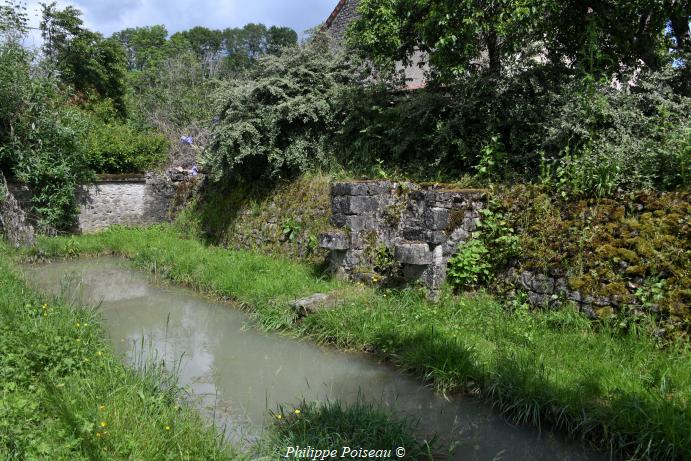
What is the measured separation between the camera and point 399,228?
758 centimetres

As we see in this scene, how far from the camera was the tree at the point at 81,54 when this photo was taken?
20.3m

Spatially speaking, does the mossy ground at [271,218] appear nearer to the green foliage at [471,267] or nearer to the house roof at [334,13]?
the green foliage at [471,267]

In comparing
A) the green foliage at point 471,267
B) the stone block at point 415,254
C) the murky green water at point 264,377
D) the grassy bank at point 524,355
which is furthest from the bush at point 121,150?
the green foliage at point 471,267

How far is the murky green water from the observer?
167 inches

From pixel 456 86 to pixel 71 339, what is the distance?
263 inches

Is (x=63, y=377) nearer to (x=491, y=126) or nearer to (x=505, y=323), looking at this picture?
(x=505, y=323)

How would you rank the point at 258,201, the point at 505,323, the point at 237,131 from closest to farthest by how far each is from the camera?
the point at 505,323 → the point at 237,131 → the point at 258,201

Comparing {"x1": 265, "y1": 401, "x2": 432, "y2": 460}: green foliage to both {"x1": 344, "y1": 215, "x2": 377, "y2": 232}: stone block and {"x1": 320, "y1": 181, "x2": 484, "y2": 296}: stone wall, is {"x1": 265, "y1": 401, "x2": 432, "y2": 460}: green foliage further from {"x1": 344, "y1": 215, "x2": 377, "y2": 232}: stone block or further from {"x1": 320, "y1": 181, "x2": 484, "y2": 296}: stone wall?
{"x1": 344, "y1": 215, "x2": 377, "y2": 232}: stone block

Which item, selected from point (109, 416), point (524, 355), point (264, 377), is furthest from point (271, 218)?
point (109, 416)

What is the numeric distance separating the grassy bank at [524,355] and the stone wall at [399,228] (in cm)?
42

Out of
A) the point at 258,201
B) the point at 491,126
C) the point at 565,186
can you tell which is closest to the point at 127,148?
the point at 258,201

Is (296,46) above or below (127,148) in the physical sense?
above

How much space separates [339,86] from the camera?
34.7ft

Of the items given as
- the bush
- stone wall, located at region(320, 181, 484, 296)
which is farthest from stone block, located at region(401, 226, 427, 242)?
the bush
